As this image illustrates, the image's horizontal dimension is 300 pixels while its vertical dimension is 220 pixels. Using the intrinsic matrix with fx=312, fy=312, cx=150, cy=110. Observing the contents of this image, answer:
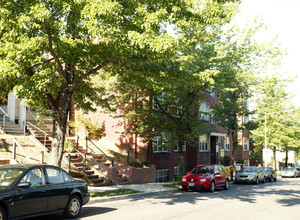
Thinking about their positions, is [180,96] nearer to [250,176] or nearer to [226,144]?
[250,176]

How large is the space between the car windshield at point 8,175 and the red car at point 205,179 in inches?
450

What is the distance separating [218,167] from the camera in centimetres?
1936

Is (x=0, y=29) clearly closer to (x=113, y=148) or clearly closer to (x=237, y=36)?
(x=113, y=148)

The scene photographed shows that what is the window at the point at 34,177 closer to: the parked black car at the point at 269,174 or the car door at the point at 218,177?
the car door at the point at 218,177

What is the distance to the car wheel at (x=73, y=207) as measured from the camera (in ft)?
29.1

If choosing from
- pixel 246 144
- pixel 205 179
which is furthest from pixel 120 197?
pixel 246 144

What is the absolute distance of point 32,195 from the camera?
7770mm

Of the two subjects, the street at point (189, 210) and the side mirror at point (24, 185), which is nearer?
the side mirror at point (24, 185)

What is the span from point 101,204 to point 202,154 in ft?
72.7

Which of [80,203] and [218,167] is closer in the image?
[80,203]

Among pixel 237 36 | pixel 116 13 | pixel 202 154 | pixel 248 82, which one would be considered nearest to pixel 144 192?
pixel 116 13

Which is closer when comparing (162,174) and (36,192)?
(36,192)

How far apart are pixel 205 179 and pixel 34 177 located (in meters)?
11.4

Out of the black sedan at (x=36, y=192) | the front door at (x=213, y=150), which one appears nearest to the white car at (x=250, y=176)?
the front door at (x=213, y=150)
